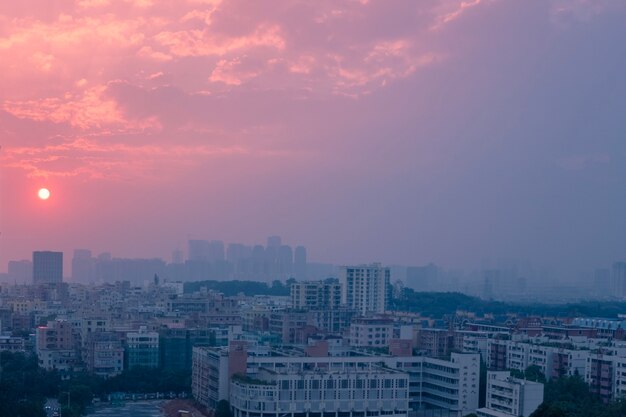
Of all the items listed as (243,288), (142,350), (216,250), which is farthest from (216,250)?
(142,350)

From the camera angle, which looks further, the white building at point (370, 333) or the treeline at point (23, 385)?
the white building at point (370, 333)

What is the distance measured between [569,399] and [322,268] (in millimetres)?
33611

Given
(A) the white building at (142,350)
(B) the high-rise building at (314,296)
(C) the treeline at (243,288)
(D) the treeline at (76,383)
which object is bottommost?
(D) the treeline at (76,383)

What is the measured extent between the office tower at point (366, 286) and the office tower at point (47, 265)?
15.0 metres

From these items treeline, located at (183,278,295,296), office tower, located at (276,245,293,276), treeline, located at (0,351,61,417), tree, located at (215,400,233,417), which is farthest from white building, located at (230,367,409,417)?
office tower, located at (276,245,293,276)

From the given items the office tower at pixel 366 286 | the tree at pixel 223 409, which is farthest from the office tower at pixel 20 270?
the tree at pixel 223 409

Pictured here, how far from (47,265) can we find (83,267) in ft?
32.9

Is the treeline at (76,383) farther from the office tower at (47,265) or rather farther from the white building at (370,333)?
the office tower at (47,265)

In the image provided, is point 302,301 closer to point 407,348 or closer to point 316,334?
point 316,334

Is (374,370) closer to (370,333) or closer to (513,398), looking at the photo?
(513,398)

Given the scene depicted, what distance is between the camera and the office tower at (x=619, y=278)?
3575 cm

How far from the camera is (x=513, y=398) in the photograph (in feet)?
28.9

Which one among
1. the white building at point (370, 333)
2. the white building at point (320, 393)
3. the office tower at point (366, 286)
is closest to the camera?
the white building at point (320, 393)

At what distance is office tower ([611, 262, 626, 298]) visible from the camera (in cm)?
3575
